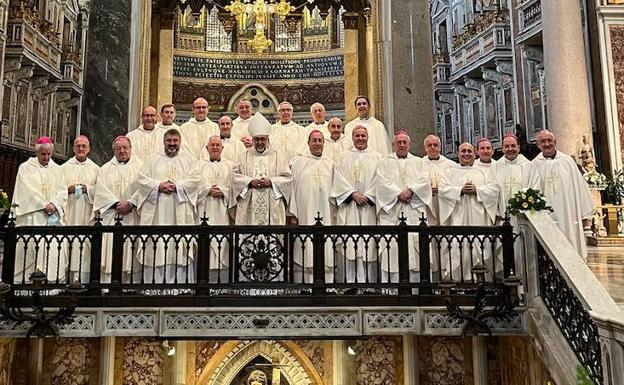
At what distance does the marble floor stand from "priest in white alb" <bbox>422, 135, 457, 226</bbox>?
1.95 m

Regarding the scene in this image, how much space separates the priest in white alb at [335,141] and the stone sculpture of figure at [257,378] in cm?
302

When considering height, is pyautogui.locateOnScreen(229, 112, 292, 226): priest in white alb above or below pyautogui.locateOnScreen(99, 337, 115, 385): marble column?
above

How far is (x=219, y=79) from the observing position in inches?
973

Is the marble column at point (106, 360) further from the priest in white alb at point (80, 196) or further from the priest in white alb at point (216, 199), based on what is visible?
the priest in white alb at point (216, 199)

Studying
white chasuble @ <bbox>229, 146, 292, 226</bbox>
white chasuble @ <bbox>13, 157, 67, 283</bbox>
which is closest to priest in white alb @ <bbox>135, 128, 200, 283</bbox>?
white chasuble @ <bbox>229, 146, 292, 226</bbox>

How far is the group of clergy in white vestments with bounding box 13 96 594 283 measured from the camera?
271 inches

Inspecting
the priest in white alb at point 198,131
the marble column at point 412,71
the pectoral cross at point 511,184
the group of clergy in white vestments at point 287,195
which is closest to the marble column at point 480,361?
the group of clergy in white vestments at point 287,195

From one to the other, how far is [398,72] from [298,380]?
5069 mm

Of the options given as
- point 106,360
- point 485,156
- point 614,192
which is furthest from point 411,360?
point 614,192

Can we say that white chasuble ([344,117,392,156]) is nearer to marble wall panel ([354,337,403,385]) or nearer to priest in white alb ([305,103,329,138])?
priest in white alb ([305,103,329,138])

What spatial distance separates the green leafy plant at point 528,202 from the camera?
6234 millimetres

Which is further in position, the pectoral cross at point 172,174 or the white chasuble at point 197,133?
the white chasuble at point 197,133

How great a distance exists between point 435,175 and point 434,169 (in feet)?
0.28

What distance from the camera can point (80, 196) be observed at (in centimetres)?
721
